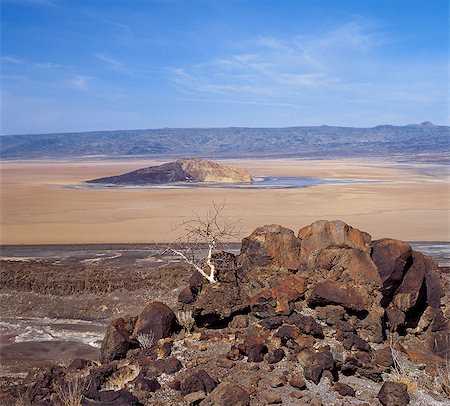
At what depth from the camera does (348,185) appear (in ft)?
153

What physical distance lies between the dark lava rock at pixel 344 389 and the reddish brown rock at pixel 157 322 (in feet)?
9.82

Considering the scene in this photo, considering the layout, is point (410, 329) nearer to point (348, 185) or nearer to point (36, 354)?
point (36, 354)

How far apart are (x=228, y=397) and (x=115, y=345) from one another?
2645 millimetres

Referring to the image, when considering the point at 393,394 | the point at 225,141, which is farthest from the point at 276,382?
the point at 225,141

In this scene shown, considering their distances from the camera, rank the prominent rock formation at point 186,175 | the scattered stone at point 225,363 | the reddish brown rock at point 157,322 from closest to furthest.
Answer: the scattered stone at point 225,363 → the reddish brown rock at point 157,322 → the prominent rock formation at point 186,175

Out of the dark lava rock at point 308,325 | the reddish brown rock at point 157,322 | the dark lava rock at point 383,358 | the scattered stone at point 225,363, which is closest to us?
the scattered stone at point 225,363

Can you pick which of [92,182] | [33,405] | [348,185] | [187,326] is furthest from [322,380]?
[92,182]

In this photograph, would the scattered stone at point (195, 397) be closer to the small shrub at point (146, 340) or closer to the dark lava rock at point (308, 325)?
the small shrub at point (146, 340)

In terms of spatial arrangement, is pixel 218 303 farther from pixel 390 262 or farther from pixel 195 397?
pixel 390 262

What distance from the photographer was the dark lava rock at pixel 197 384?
7.40m

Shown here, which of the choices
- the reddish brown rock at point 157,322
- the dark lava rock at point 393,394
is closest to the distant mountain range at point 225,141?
the reddish brown rock at point 157,322

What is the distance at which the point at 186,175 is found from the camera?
2095 inches

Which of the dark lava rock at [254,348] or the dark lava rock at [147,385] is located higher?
the dark lava rock at [254,348]

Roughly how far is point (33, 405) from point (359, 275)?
5.04 metres
